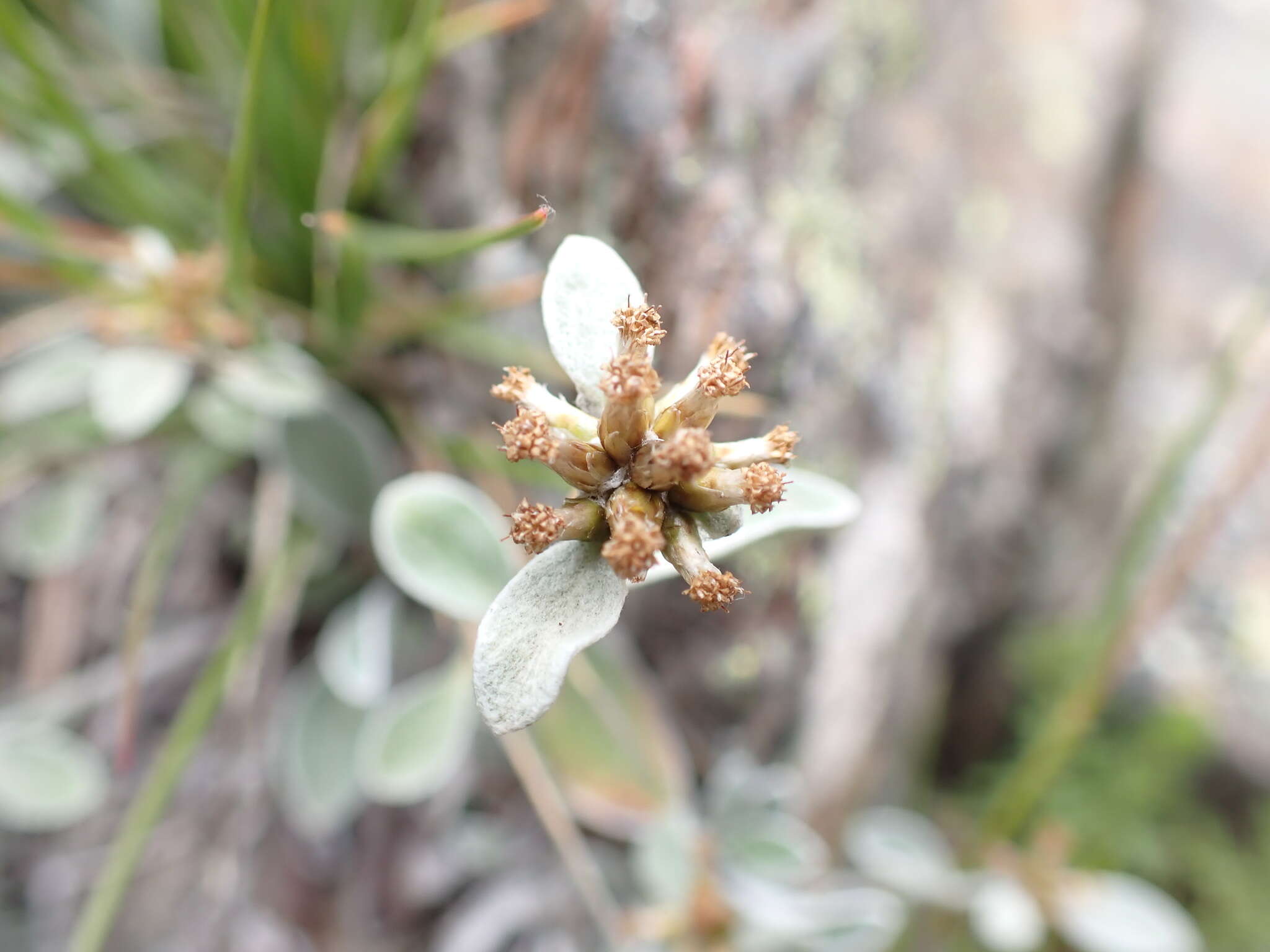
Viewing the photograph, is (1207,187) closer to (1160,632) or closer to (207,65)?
(1160,632)

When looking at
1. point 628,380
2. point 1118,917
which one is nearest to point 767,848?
point 1118,917

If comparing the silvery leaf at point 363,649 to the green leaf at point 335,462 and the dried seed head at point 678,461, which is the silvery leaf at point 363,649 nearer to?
the green leaf at point 335,462

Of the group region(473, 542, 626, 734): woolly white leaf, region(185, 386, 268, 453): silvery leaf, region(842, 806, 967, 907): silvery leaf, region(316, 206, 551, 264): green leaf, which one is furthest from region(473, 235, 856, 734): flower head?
region(842, 806, 967, 907): silvery leaf

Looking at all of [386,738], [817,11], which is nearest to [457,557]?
[386,738]

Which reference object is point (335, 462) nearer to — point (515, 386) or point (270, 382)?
point (270, 382)

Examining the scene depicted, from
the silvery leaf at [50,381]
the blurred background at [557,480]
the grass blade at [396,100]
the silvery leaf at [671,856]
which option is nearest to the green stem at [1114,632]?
the blurred background at [557,480]
